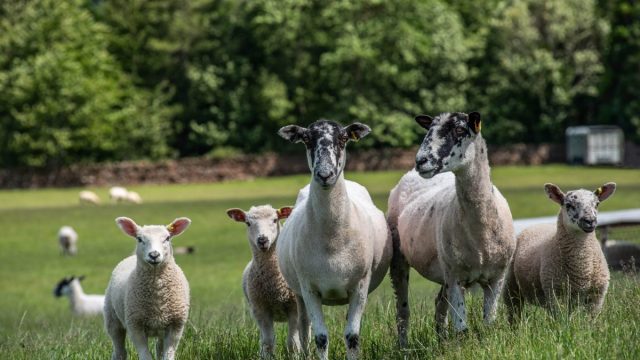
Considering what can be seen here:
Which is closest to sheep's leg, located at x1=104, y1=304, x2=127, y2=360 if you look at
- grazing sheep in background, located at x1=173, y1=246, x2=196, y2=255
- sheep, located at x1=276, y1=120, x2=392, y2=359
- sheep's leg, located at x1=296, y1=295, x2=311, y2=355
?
sheep's leg, located at x1=296, y1=295, x2=311, y2=355

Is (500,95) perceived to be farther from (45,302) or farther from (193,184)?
(45,302)

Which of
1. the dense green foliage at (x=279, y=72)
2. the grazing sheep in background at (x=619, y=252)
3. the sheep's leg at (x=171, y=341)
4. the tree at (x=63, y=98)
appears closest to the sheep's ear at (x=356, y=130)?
the sheep's leg at (x=171, y=341)

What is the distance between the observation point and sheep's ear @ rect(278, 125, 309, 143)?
8.90 m

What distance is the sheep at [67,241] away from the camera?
33.9m

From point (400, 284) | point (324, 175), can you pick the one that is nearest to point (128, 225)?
point (324, 175)

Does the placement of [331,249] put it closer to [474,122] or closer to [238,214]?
[474,122]

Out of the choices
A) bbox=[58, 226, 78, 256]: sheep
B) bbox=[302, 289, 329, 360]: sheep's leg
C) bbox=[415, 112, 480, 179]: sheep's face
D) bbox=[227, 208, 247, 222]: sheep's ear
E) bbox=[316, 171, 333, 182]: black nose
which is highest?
bbox=[415, 112, 480, 179]: sheep's face

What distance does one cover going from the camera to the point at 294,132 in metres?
9.08

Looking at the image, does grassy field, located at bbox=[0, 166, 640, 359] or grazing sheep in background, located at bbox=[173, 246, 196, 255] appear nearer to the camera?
grassy field, located at bbox=[0, 166, 640, 359]

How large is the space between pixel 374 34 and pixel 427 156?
219 ft

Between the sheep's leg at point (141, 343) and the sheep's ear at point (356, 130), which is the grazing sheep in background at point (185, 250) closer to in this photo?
the sheep's leg at point (141, 343)

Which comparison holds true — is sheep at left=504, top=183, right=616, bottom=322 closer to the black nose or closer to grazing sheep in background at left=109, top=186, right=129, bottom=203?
the black nose

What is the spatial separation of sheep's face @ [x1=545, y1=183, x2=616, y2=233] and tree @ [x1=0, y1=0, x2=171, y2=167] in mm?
62380

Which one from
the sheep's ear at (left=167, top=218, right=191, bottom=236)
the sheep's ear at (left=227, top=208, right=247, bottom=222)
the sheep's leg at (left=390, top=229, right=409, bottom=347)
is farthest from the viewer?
the sheep's ear at (left=227, top=208, right=247, bottom=222)
